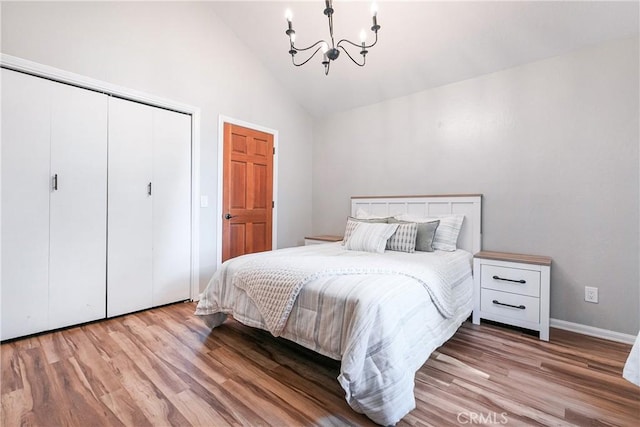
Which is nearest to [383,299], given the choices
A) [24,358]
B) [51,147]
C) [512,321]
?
[512,321]

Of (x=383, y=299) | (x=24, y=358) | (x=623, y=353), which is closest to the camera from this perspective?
(x=383, y=299)

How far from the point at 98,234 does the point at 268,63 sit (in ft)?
8.63

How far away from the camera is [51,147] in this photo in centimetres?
216

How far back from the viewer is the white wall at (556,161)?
2148 mm

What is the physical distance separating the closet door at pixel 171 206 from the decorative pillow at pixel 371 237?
1692 mm

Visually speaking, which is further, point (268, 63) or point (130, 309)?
point (268, 63)

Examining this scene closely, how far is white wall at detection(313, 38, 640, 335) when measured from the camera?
7.05ft

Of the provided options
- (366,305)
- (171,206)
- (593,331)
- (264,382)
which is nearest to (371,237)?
(366,305)

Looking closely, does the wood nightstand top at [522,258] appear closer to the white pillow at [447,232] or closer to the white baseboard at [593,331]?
the white pillow at [447,232]

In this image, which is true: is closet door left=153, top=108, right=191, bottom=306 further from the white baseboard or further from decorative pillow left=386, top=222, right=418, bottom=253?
the white baseboard

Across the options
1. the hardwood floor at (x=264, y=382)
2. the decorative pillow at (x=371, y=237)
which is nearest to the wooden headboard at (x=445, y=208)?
the decorative pillow at (x=371, y=237)

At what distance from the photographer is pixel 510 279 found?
228 centimetres

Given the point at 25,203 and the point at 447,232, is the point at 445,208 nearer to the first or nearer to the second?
the point at 447,232

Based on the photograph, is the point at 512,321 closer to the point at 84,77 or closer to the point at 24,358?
the point at 24,358
